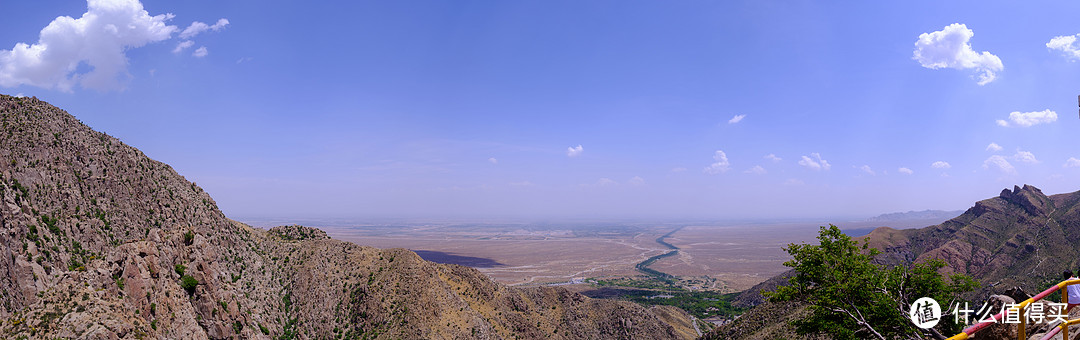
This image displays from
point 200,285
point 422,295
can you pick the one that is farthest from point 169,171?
point 422,295

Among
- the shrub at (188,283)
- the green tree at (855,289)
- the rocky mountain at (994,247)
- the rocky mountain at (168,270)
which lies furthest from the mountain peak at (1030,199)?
the shrub at (188,283)

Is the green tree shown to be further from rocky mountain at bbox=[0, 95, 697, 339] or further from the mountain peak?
the mountain peak

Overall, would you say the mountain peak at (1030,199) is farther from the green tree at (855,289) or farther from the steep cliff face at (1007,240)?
the green tree at (855,289)

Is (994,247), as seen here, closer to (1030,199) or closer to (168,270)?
(1030,199)

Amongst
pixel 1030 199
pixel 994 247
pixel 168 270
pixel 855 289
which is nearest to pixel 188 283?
pixel 168 270

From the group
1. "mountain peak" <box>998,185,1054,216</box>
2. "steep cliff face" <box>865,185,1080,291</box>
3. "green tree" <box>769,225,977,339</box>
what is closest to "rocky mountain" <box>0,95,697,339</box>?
"green tree" <box>769,225,977,339</box>

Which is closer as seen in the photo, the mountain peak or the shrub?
the shrub
